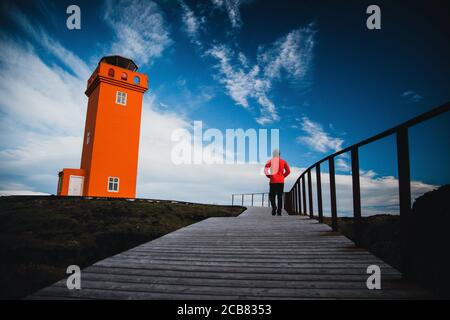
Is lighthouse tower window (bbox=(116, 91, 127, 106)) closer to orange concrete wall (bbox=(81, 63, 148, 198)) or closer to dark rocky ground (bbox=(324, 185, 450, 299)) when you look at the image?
orange concrete wall (bbox=(81, 63, 148, 198))

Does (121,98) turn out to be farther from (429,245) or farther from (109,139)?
(429,245)

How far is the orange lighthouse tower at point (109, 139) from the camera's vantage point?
1891cm

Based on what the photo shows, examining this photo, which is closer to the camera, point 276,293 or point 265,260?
point 276,293

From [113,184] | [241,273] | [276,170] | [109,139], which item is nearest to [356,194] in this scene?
[241,273]

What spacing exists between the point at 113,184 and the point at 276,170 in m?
15.2

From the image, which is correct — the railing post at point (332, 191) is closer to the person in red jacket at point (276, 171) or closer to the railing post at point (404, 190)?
the railing post at point (404, 190)

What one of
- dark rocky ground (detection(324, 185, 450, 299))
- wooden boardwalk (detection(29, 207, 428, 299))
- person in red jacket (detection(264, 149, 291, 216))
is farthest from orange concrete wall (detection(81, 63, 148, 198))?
dark rocky ground (detection(324, 185, 450, 299))

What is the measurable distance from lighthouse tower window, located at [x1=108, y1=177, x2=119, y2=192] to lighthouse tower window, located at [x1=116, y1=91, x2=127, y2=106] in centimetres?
596

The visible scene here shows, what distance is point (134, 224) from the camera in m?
8.44

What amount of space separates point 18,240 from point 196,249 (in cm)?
515

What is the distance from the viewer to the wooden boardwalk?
87.7 inches

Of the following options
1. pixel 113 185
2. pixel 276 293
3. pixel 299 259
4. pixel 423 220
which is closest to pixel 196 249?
pixel 299 259

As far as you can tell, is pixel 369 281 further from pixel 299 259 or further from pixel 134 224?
pixel 134 224
